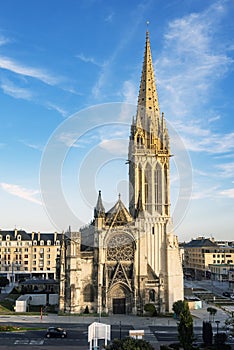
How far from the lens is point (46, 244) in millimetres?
117875

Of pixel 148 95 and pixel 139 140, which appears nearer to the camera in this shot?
pixel 139 140

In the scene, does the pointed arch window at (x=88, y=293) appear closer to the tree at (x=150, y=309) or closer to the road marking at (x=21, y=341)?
the tree at (x=150, y=309)

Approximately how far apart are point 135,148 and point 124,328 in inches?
1304

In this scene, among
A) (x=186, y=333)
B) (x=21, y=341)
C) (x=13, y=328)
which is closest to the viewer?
(x=186, y=333)

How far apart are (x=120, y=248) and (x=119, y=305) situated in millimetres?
9104

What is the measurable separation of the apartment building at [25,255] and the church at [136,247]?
45582mm

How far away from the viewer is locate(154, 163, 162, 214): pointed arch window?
72.0 m

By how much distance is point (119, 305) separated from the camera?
6362 centimetres

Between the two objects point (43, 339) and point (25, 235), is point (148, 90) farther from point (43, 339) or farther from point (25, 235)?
point (25, 235)

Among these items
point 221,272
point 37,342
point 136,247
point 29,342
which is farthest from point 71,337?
point 221,272

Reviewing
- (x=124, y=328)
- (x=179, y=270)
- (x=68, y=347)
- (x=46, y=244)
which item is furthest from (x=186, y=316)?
(x=46, y=244)

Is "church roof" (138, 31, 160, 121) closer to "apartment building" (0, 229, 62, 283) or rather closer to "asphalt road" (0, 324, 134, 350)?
"asphalt road" (0, 324, 134, 350)

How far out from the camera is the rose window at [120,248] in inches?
2574

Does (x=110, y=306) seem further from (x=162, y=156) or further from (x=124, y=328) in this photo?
(x=162, y=156)
